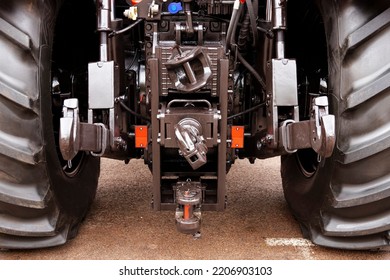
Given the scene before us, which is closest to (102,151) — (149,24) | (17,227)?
(17,227)

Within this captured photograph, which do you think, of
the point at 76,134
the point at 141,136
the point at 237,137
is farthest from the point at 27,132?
the point at 237,137

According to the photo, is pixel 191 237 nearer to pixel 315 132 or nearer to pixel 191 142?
pixel 191 142

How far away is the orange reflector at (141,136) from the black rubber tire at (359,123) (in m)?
0.80

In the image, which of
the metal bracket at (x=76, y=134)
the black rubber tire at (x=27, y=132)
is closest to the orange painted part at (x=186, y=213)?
the metal bracket at (x=76, y=134)

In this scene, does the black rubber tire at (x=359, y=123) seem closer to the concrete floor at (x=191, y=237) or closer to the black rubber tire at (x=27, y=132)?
the concrete floor at (x=191, y=237)

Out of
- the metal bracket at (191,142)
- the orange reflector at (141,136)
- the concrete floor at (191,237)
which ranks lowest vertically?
the concrete floor at (191,237)

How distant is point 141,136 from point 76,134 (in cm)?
50

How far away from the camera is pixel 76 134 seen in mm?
1703

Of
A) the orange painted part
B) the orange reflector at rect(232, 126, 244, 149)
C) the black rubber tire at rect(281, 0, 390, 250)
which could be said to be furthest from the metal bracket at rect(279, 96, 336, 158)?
the orange painted part

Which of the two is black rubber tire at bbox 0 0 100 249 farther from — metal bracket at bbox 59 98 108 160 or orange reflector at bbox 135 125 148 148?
orange reflector at bbox 135 125 148 148

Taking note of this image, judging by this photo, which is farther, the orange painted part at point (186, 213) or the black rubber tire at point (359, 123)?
the orange painted part at point (186, 213)

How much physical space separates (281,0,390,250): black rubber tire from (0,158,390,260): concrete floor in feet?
1.06

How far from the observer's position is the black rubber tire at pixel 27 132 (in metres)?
1.76

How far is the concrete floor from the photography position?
2223mm
